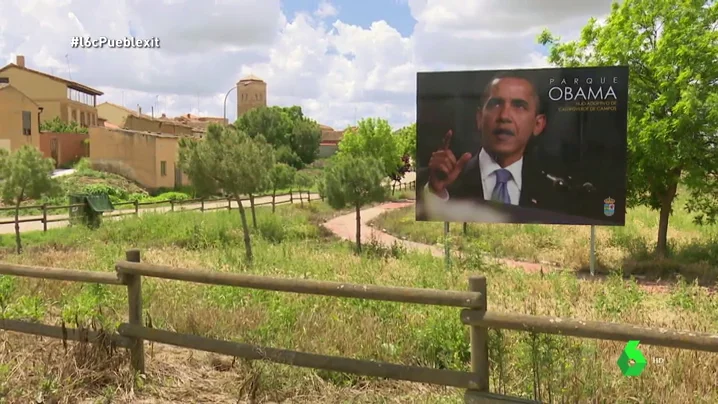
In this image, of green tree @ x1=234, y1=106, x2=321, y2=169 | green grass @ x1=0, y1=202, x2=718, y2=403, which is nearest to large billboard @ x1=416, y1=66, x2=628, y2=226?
green grass @ x1=0, y1=202, x2=718, y2=403

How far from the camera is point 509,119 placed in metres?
16.3

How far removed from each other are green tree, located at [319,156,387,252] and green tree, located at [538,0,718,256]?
9.70 metres

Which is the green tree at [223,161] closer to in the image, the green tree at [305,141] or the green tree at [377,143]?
the green tree at [377,143]

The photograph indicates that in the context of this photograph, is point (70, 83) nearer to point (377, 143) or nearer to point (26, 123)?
point (26, 123)

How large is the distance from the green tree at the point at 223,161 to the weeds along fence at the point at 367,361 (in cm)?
1667

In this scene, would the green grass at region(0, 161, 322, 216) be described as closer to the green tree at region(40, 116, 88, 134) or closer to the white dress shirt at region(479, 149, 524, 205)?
the green tree at region(40, 116, 88, 134)

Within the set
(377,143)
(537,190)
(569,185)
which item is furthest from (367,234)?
(377,143)

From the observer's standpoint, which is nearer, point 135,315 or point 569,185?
point 135,315

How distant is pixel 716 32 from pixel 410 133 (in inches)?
2108

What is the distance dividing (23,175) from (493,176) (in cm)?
1490

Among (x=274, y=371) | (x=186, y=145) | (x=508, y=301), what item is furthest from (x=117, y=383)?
(x=186, y=145)

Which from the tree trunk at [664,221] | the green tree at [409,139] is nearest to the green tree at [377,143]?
the green tree at [409,139]

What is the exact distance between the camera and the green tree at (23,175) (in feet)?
68.1

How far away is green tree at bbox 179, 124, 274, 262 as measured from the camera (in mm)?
21969
